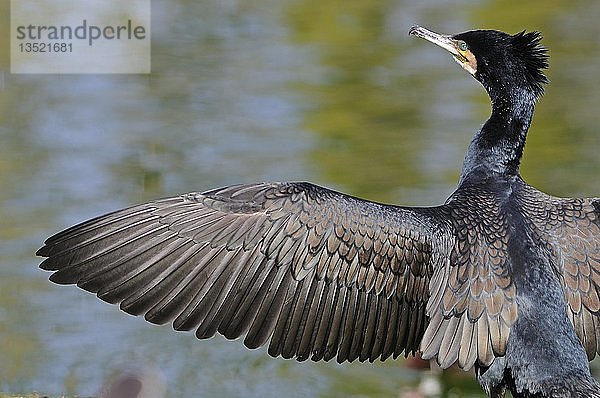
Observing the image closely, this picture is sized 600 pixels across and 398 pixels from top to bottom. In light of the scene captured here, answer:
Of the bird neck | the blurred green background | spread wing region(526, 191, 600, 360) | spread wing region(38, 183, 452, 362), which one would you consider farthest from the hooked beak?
the blurred green background

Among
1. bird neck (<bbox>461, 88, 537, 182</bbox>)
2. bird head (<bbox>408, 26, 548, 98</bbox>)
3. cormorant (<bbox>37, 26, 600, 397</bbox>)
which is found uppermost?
bird head (<bbox>408, 26, 548, 98</bbox>)

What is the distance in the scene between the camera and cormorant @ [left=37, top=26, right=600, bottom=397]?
5922mm

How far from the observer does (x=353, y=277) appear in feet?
20.0

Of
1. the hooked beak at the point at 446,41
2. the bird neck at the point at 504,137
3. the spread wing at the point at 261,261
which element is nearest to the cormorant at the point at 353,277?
the spread wing at the point at 261,261

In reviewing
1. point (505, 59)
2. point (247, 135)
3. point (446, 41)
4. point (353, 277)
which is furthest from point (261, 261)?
point (247, 135)

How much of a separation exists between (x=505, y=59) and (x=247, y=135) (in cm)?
524

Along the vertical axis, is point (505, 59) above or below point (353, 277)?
above

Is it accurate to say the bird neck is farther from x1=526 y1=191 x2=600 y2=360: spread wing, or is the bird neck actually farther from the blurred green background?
the blurred green background

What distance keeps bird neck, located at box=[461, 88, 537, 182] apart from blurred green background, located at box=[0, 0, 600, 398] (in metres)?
2.15

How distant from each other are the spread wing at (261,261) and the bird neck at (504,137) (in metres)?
0.94

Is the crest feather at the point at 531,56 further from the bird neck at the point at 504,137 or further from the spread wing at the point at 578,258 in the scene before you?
Result: the spread wing at the point at 578,258

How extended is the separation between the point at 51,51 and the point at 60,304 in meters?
4.68

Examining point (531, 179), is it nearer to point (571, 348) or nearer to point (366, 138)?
point (366, 138)

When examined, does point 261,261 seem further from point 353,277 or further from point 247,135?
point 247,135
